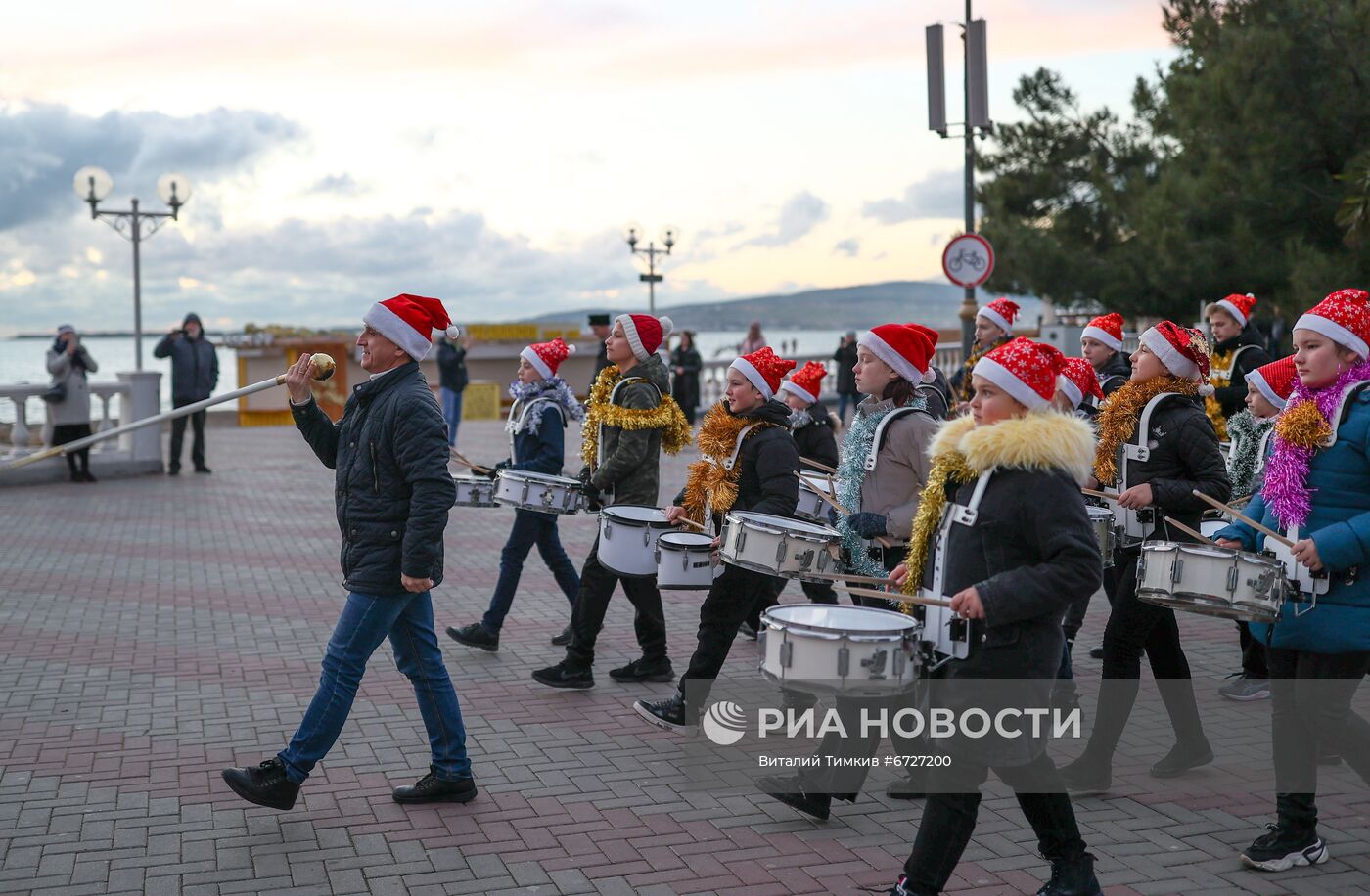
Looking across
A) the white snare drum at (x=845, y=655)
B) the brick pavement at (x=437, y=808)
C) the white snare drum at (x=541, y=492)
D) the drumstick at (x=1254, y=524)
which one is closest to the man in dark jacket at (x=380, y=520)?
the brick pavement at (x=437, y=808)

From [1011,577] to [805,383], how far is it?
13.1 ft

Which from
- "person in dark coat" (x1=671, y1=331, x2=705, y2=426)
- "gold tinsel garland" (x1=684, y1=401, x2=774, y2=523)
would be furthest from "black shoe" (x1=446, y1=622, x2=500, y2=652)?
"person in dark coat" (x1=671, y1=331, x2=705, y2=426)

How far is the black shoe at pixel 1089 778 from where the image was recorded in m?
5.55

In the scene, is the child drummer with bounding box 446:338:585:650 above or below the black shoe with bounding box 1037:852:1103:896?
above

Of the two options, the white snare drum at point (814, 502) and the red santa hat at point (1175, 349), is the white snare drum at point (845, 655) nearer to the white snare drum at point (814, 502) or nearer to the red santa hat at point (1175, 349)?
the red santa hat at point (1175, 349)

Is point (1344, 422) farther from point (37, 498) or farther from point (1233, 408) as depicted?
point (37, 498)

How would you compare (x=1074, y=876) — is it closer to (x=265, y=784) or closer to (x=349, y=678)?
(x=349, y=678)

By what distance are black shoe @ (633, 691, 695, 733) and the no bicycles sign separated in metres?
11.4

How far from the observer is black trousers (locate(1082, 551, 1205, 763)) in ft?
18.2

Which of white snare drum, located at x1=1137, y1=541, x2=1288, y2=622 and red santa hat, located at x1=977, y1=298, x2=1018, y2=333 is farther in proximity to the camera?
red santa hat, located at x1=977, y1=298, x2=1018, y2=333

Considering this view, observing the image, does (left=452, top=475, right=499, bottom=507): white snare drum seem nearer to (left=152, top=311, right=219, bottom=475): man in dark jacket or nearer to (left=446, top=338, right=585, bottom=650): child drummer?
(left=446, top=338, right=585, bottom=650): child drummer

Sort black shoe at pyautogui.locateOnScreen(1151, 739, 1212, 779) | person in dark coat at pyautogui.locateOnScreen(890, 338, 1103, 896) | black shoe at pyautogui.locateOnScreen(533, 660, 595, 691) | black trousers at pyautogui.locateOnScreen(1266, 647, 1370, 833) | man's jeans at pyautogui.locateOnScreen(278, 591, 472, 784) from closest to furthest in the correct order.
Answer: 1. person in dark coat at pyautogui.locateOnScreen(890, 338, 1103, 896)
2. black trousers at pyautogui.locateOnScreen(1266, 647, 1370, 833)
3. man's jeans at pyautogui.locateOnScreen(278, 591, 472, 784)
4. black shoe at pyautogui.locateOnScreen(1151, 739, 1212, 779)
5. black shoe at pyautogui.locateOnScreen(533, 660, 595, 691)

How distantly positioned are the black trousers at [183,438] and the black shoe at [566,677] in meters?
11.8

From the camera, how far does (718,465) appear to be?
629 centimetres
